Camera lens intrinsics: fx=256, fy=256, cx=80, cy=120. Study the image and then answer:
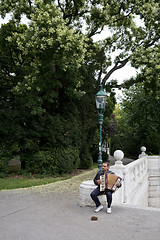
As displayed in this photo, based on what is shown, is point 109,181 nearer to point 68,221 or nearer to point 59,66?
point 68,221

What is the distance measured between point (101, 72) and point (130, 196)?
40.3 feet

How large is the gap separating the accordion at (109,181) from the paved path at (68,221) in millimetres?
678

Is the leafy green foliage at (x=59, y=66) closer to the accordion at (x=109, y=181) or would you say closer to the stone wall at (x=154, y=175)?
the stone wall at (x=154, y=175)

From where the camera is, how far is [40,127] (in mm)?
15555

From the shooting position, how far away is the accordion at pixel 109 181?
684 cm

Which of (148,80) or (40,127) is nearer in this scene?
(40,127)

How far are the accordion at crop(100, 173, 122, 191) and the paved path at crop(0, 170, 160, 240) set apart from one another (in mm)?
678

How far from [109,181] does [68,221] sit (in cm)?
150

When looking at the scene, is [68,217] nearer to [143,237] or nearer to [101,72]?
[143,237]

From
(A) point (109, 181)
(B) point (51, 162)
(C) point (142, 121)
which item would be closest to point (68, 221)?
(A) point (109, 181)

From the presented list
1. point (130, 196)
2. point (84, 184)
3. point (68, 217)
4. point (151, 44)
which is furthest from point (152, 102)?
point (68, 217)

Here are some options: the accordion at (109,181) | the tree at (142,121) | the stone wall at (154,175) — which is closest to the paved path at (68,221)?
the accordion at (109,181)

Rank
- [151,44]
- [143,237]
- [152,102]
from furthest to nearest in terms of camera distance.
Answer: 1. [152,102]
2. [151,44]
3. [143,237]

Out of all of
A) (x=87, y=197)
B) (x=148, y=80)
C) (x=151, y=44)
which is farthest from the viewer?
(x=151, y=44)
